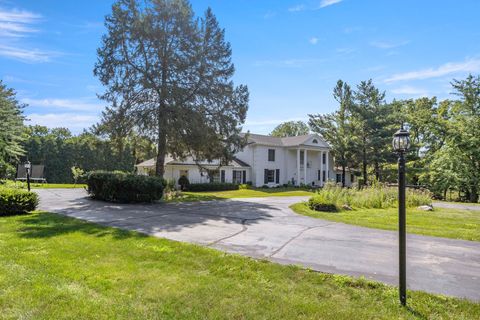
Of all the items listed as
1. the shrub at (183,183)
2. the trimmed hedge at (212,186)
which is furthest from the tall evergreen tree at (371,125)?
the shrub at (183,183)

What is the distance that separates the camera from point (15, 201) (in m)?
10.4

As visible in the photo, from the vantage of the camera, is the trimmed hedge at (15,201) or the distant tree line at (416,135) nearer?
the trimmed hedge at (15,201)

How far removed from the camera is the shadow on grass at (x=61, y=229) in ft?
23.7

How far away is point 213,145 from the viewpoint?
19.9m

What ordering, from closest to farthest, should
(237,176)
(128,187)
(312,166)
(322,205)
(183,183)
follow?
(322,205) < (128,187) < (183,183) < (237,176) < (312,166)

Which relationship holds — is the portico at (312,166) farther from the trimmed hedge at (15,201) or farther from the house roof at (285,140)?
the trimmed hedge at (15,201)

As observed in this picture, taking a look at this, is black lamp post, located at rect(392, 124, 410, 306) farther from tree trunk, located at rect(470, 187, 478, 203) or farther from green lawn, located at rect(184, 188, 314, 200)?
tree trunk, located at rect(470, 187, 478, 203)

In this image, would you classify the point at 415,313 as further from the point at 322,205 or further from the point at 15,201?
the point at 15,201

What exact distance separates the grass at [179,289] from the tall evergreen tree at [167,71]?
513 inches

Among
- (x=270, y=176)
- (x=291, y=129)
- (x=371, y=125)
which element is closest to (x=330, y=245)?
(x=270, y=176)

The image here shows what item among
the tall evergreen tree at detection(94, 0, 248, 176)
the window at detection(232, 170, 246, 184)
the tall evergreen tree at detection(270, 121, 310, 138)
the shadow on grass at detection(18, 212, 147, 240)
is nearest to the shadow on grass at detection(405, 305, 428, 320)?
the shadow on grass at detection(18, 212, 147, 240)

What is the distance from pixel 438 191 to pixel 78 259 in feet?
89.8

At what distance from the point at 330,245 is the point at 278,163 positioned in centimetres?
2831

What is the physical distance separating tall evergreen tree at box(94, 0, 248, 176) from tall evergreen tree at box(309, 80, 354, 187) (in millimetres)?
19748
